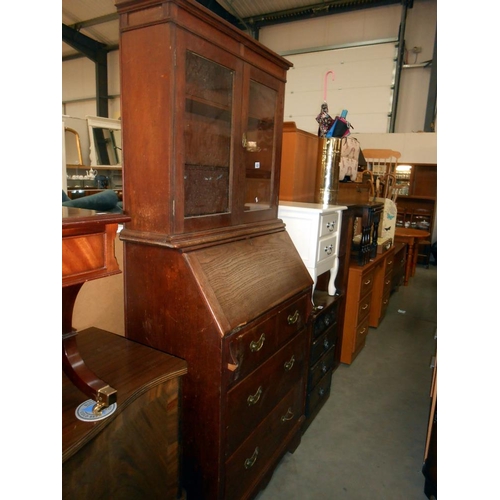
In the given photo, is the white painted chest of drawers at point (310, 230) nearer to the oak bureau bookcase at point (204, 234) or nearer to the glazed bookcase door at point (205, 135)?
the oak bureau bookcase at point (204, 234)

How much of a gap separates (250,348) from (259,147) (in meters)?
0.87

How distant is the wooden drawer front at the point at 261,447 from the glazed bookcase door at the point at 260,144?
2.95 feet

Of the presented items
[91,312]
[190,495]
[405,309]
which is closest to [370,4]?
[405,309]

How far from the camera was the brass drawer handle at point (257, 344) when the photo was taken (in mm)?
1335

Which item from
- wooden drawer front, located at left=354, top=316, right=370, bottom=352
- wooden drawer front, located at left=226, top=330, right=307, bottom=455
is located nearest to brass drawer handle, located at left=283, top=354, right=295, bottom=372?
wooden drawer front, located at left=226, top=330, right=307, bottom=455

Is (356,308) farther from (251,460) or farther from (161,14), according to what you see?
(161,14)

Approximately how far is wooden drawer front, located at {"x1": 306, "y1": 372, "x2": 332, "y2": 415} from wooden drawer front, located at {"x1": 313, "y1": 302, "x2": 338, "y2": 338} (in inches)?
13.2

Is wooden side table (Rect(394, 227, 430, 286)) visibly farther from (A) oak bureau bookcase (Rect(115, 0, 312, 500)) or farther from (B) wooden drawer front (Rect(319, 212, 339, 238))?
(A) oak bureau bookcase (Rect(115, 0, 312, 500))

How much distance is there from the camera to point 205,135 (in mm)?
1327

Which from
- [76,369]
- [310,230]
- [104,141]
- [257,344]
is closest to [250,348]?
[257,344]

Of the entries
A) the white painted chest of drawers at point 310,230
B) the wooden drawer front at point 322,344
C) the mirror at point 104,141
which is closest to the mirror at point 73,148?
the mirror at point 104,141
